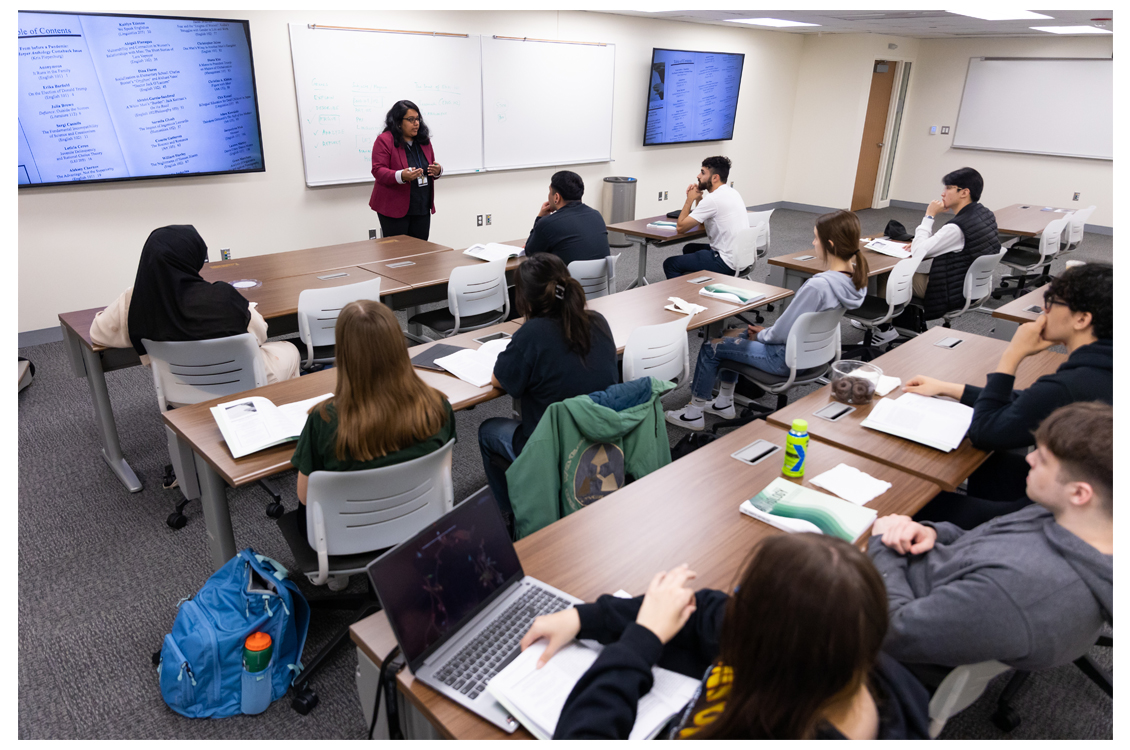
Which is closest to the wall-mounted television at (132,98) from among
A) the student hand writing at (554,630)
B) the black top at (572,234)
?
the black top at (572,234)

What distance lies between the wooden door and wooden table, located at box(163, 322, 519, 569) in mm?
9661

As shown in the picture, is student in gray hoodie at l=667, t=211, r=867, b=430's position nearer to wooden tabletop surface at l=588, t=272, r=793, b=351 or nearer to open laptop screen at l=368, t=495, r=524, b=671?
wooden tabletop surface at l=588, t=272, r=793, b=351

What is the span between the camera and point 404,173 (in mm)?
5258

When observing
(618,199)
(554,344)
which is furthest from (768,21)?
(554,344)

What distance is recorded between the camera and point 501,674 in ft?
4.08

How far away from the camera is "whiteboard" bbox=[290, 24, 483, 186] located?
18.6 feet

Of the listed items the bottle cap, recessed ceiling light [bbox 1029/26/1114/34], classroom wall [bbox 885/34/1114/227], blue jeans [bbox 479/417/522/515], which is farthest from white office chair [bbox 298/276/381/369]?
classroom wall [bbox 885/34/1114/227]

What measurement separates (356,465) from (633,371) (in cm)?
143

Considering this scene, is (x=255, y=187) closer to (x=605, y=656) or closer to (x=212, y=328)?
(x=212, y=328)

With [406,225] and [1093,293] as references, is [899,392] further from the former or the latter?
[406,225]

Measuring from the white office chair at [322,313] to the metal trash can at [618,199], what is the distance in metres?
5.05

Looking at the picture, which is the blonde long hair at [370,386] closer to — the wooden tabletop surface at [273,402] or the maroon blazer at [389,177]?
the wooden tabletop surface at [273,402]
